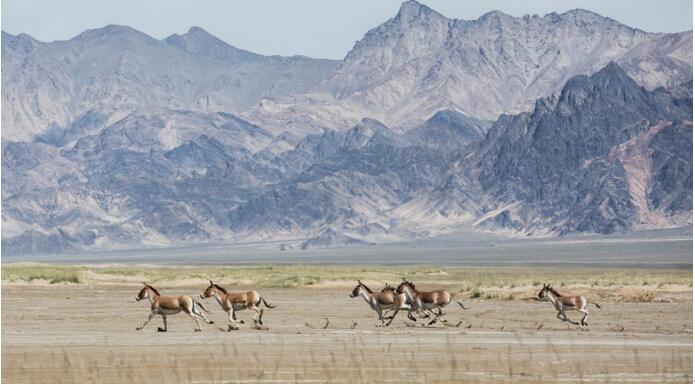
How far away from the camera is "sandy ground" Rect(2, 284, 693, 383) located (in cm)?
2745

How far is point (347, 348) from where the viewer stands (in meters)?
33.2

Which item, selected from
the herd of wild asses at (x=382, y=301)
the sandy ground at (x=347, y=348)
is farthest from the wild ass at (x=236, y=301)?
the sandy ground at (x=347, y=348)

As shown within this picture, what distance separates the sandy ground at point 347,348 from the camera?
27453 millimetres

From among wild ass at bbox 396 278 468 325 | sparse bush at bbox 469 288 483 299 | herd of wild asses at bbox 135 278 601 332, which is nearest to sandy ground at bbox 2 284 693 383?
herd of wild asses at bbox 135 278 601 332

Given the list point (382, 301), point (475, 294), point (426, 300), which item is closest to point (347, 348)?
point (382, 301)

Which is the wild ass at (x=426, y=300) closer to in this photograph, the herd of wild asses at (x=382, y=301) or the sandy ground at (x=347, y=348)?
the herd of wild asses at (x=382, y=301)

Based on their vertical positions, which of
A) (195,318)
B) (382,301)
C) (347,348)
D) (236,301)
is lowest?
(347,348)

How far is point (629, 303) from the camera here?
54688 mm

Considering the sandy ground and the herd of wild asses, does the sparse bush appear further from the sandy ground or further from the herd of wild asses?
the herd of wild asses

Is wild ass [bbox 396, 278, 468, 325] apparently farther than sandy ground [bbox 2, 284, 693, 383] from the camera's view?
Yes

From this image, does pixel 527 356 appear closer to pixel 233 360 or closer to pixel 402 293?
pixel 233 360

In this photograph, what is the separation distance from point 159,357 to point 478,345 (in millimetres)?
7496

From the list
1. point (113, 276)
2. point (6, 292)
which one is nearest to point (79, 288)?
point (6, 292)

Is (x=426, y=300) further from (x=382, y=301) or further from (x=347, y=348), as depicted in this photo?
(x=347, y=348)
